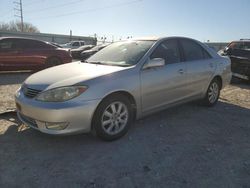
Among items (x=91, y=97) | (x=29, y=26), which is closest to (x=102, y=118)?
(x=91, y=97)

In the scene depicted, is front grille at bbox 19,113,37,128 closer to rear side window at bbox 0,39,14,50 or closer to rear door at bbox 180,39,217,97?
rear door at bbox 180,39,217,97

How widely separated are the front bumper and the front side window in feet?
5.16

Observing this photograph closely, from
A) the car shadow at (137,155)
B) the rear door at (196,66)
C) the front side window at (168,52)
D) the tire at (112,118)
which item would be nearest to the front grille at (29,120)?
the car shadow at (137,155)

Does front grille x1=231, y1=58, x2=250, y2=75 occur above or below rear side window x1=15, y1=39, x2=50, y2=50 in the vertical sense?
below

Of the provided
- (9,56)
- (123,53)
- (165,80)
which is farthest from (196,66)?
(9,56)

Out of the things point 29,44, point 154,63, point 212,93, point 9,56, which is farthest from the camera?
point 29,44

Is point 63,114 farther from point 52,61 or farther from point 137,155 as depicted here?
point 52,61

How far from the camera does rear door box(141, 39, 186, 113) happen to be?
4.41 metres

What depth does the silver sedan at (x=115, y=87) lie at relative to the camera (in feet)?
12.0

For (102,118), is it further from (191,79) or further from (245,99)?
(245,99)

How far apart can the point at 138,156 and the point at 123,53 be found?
6.32 feet

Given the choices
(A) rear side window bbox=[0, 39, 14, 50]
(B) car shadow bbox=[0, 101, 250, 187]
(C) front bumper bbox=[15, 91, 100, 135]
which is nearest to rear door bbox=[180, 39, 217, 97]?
(B) car shadow bbox=[0, 101, 250, 187]

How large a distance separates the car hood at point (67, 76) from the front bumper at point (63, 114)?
0.27 m

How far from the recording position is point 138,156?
143 inches
